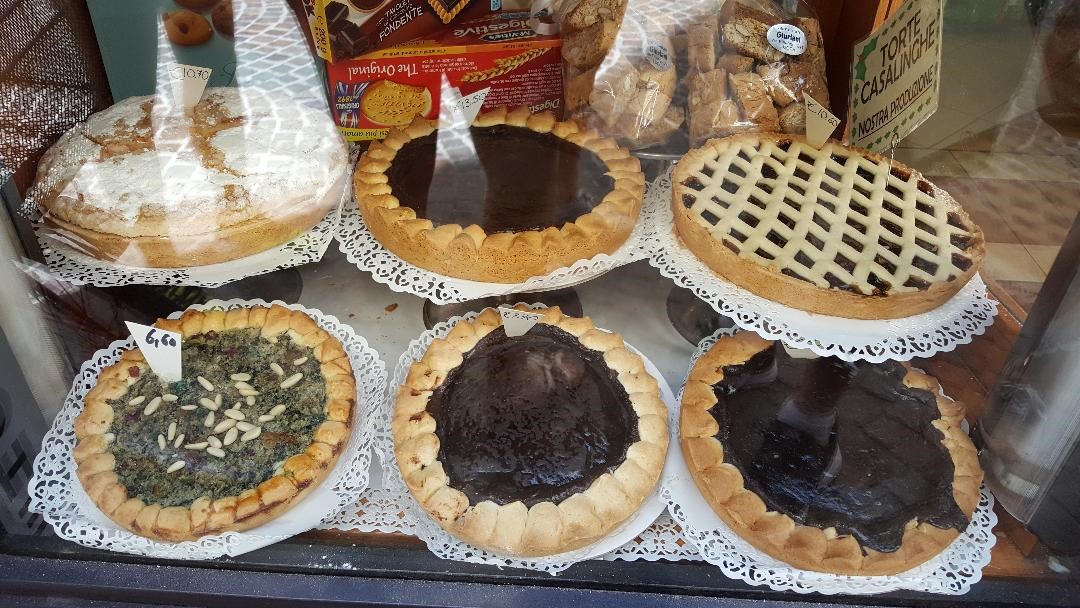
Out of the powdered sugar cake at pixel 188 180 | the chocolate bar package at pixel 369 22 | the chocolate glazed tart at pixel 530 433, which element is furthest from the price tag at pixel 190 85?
the chocolate glazed tart at pixel 530 433

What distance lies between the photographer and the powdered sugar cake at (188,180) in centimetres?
184

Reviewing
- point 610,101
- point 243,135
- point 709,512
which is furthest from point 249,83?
point 709,512

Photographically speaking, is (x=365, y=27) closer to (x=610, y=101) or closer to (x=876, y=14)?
(x=610, y=101)

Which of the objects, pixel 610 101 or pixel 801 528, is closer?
pixel 801 528

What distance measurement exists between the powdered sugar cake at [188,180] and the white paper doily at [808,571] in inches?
47.8

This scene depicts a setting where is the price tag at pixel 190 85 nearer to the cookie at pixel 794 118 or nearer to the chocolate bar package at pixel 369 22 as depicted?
the chocolate bar package at pixel 369 22

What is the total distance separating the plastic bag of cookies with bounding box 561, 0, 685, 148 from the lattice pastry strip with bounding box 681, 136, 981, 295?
0.81 ft

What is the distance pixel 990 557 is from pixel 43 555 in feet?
6.57

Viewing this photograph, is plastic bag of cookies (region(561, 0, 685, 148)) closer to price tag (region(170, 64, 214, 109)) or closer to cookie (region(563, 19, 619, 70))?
cookie (region(563, 19, 619, 70))

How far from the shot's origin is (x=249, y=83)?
7.43ft

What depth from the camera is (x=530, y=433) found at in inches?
67.2

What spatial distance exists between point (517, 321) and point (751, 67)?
1.03m

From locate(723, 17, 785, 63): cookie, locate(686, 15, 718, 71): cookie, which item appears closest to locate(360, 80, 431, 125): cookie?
locate(686, 15, 718, 71): cookie

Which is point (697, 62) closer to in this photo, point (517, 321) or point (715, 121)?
point (715, 121)
